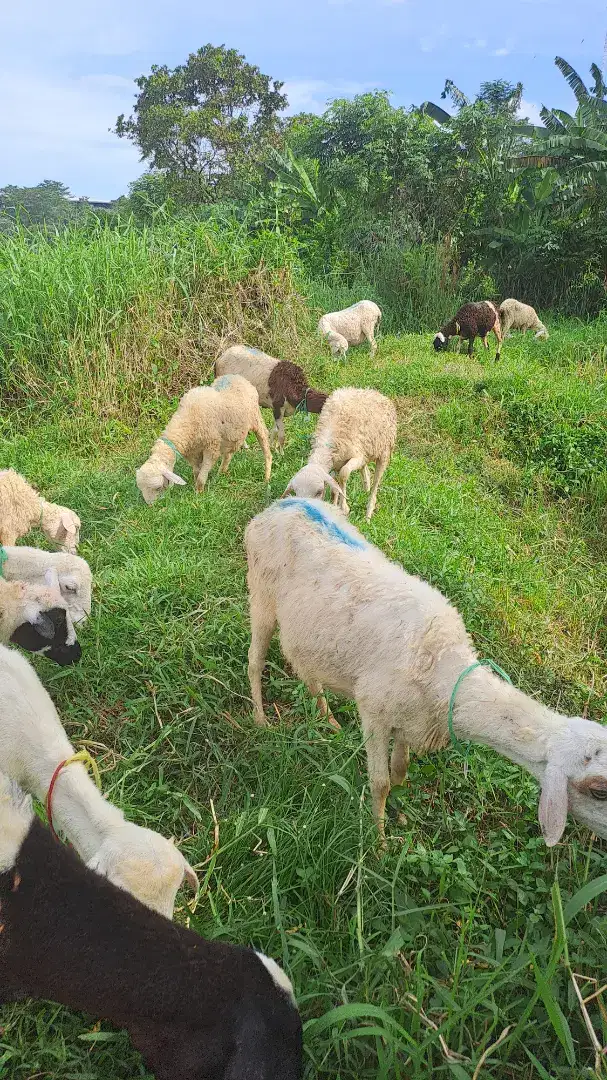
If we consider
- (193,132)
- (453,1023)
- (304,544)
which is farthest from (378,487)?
(193,132)

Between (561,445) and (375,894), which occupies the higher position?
(561,445)

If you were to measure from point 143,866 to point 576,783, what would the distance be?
1.51 metres

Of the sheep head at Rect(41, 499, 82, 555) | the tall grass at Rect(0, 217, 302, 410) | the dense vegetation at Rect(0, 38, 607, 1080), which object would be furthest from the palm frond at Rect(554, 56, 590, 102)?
the sheep head at Rect(41, 499, 82, 555)

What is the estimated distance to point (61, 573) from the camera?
14.4 feet

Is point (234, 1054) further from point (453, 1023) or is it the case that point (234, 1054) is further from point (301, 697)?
point (301, 697)

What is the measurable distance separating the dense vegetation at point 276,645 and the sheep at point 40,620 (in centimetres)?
19

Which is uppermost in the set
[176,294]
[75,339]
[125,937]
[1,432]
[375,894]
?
[176,294]

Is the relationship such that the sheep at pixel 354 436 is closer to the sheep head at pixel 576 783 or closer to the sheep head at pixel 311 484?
the sheep head at pixel 311 484

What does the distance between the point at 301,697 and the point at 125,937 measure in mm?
1798

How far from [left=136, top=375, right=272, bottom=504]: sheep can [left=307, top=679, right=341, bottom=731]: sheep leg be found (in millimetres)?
3105

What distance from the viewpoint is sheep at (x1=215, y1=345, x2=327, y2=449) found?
7.29 meters

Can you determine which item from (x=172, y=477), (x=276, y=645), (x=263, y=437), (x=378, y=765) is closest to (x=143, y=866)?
(x=378, y=765)

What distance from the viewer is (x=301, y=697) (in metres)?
3.61

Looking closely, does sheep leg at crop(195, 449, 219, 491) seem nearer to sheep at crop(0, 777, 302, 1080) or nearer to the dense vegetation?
the dense vegetation
